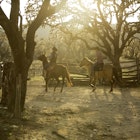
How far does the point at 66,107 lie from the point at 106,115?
229 cm

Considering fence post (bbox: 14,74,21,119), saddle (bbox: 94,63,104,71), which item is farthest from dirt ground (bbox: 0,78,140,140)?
saddle (bbox: 94,63,104,71)

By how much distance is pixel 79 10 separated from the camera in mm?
29891

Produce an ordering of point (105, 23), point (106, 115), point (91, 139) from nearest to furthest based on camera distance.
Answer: point (91, 139) < point (106, 115) < point (105, 23)

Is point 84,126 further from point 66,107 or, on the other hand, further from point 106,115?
point 66,107

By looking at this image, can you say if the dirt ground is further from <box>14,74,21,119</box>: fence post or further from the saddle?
the saddle

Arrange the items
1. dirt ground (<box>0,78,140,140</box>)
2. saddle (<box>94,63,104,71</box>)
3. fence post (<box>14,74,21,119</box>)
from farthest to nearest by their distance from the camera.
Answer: saddle (<box>94,63,104,71</box>) → fence post (<box>14,74,21,119</box>) → dirt ground (<box>0,78,140,140</box>)

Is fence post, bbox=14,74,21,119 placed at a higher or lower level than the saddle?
lower

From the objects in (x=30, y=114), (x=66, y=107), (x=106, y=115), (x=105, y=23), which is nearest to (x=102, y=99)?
(x=66, y=107)

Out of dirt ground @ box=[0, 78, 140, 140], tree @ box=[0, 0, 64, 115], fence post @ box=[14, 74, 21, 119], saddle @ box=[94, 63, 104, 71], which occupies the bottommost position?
dirt ground @ box=[0, 78, 140, 140]

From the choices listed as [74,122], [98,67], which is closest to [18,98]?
[74,122]

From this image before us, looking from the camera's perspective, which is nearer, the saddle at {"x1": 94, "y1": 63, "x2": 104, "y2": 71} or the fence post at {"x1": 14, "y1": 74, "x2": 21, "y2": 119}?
the fence post at {"x1": 14, "y1": 74, "x2": 21, "y2": 119}

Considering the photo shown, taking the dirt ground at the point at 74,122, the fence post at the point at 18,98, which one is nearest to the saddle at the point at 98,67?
the dirt ground at the point at 74,122

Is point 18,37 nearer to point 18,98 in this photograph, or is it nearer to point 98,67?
point 18,98

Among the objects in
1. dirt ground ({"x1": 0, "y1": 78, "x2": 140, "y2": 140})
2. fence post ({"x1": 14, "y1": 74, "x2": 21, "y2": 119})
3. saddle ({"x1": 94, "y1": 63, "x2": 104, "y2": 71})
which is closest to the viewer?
dirt ground ({"x1": 0, "y1": 78, "x2": 140, "y2": 140})
